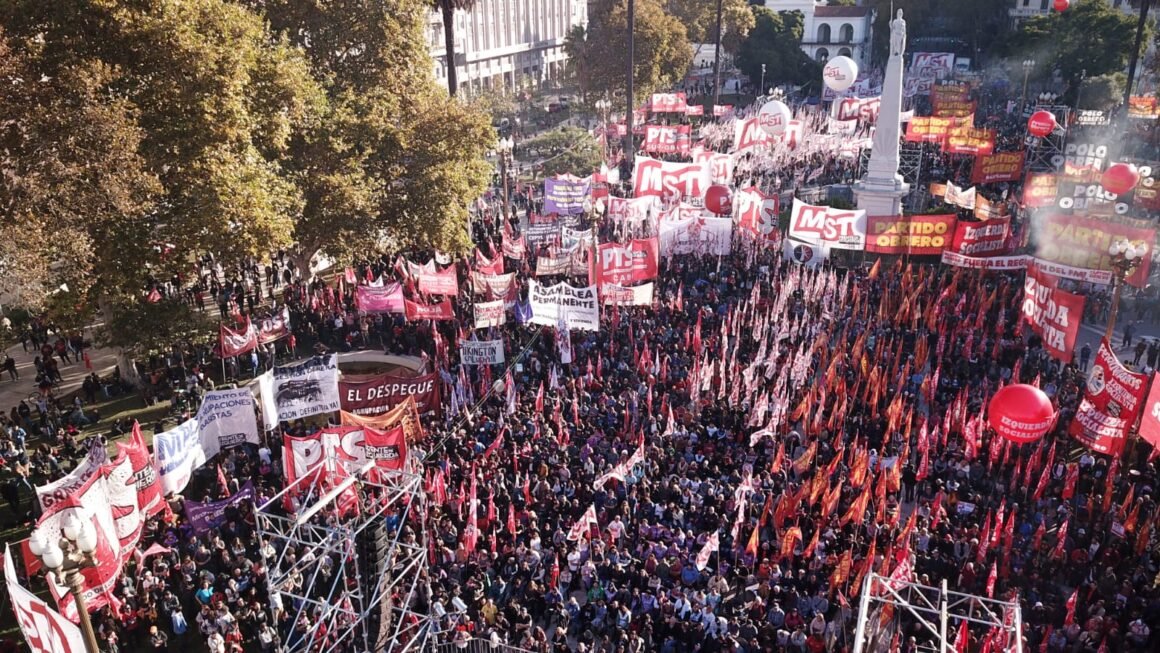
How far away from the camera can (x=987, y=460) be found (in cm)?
1903

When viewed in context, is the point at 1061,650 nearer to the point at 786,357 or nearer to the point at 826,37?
the point at 786,357

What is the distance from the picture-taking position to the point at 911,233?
27609 mm

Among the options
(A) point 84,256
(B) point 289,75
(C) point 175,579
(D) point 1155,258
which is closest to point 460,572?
(C) point 175,579

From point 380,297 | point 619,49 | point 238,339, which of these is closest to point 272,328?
point 238,339

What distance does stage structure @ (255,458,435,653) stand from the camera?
1027cm

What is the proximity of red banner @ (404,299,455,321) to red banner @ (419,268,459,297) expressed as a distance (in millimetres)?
1074

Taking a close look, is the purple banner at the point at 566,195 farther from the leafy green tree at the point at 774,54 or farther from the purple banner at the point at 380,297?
the leafy green tree at the point at 774,54

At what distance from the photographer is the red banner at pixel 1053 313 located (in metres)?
19.3

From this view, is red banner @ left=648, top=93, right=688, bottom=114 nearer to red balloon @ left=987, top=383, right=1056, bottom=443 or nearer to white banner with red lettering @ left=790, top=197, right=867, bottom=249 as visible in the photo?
white banner with red lettering @ left=790, top=197, right=867, bottom=249

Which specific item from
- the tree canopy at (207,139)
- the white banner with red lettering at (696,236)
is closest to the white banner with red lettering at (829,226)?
the white banner with red lettering at (696,236)

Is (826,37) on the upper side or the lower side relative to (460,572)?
upper

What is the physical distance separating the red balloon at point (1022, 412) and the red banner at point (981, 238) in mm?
11960

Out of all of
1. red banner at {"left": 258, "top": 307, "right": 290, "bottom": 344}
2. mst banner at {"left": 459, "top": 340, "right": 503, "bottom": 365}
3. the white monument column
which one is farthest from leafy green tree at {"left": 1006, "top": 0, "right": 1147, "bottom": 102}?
red banner at {"left": 258, "top": 307, "right": 290, "bottom": 344}

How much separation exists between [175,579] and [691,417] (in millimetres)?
10989
